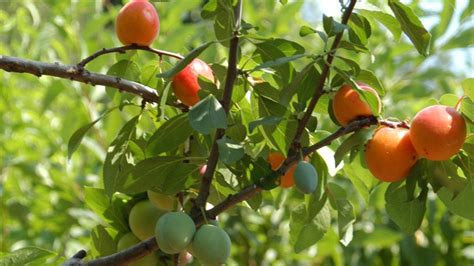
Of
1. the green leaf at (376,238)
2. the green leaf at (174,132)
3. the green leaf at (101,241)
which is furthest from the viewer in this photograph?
the green leaf at (376,238)

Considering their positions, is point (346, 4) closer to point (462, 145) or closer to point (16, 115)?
point (462, 145)

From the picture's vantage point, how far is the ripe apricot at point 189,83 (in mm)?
706

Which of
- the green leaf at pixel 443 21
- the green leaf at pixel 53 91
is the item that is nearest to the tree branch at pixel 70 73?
the green leaf at pixel 53 91

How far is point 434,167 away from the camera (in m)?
0.66

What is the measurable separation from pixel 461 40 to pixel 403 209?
1069 millimetres

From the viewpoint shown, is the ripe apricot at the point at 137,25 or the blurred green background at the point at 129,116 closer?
the ripe apricot at the point at 137,25

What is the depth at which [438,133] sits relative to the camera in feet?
2.01

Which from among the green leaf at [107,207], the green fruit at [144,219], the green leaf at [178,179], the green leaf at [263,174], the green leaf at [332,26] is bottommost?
the green leaf at [107,207]

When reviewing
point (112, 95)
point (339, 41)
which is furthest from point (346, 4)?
point (112, 95)

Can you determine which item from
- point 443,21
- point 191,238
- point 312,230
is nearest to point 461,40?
point 443,21

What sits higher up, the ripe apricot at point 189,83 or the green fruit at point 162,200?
the ripe apricot at point 189,83

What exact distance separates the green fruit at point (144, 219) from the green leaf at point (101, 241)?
0.04 meters

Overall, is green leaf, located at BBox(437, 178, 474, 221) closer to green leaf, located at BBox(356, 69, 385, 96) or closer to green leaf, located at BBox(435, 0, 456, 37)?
green leaf, located at BBox(356, 69, 385, 96)

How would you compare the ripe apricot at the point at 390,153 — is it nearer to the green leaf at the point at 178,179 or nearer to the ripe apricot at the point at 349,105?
the ripe apricot at the point at 349,105
